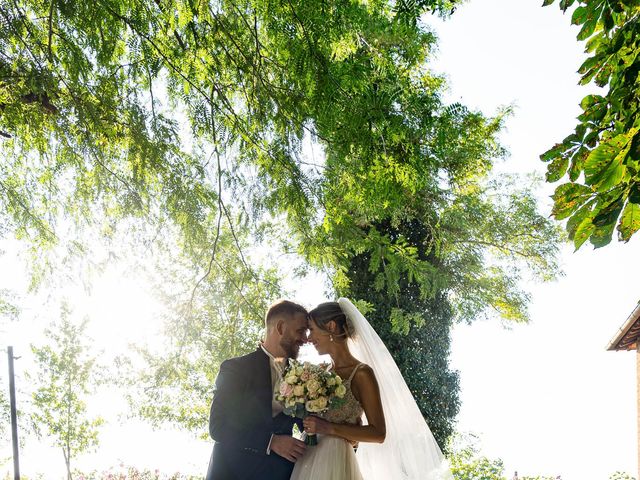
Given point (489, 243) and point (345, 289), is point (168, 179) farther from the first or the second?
point (489, 243)

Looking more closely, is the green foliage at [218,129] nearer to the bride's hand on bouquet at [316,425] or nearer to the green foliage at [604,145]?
the green foliage at [604,145]

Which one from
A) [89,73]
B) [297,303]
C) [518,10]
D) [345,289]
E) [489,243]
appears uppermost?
[489,243]

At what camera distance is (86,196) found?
6.73m

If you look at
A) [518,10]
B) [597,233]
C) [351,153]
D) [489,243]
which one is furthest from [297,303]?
[489,243]

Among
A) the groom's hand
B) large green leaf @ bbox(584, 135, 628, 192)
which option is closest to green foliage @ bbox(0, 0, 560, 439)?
the groom's hand

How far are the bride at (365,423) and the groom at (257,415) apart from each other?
5.2 inches

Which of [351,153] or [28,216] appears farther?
[28,216]

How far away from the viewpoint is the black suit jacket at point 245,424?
12.3 ft

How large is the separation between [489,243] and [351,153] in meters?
8.98

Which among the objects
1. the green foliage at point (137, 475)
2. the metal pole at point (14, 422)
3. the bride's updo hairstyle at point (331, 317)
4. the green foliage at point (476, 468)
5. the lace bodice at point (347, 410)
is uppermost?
the metal pole at point (14, 422)

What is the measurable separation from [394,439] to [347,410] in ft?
1.73

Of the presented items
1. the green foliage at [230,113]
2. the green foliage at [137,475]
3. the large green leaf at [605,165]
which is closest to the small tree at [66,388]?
the green foliage at [137,475]

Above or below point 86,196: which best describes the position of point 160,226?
below

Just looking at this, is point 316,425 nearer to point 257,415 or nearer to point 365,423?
point 257,415
